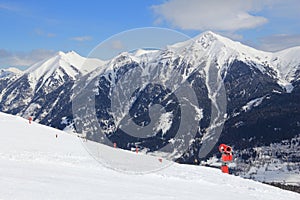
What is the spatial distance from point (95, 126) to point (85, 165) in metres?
11.8

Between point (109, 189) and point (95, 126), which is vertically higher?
point (95, 126)

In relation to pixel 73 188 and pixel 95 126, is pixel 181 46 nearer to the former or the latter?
pixel 95 126

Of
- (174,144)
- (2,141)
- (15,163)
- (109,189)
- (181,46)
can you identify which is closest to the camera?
(174,144)

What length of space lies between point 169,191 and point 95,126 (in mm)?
6852

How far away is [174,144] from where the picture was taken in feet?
41.3

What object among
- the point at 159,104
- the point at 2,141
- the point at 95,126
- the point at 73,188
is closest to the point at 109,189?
the point at 73,188

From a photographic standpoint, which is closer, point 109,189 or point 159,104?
point 159,104

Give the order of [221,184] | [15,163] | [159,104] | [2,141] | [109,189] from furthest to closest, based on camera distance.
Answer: [2,141], [221,184], [15,163], [109,189], [159,104]

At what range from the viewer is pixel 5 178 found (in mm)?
16062

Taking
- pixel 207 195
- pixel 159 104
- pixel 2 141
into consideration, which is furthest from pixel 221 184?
pixel 2 141

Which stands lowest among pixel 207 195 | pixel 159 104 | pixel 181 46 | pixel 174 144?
pixel 207 195

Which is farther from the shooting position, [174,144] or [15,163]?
[15,163]

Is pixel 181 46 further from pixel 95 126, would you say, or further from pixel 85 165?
pixel 85 165

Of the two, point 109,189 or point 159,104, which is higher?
point 159,104
